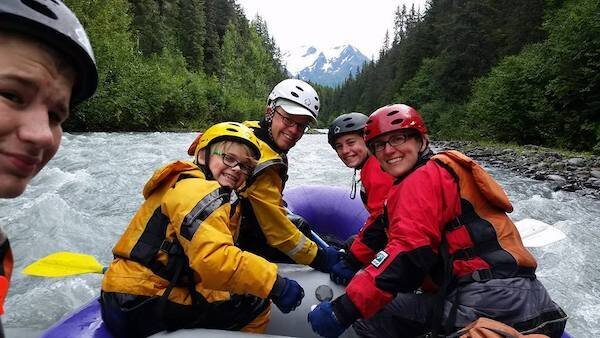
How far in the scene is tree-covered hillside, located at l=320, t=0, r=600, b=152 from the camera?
15.3m

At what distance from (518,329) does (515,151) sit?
15380mm

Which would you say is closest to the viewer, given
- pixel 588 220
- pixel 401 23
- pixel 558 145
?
pixel 588 220

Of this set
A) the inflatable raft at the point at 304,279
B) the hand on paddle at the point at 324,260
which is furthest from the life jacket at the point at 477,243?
the hand on paddle at the point at 324,260

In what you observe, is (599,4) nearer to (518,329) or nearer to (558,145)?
(558,145)

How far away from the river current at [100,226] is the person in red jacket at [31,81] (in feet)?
10.5

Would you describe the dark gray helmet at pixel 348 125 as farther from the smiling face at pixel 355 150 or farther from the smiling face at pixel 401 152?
the smiling face at pixel 401 152

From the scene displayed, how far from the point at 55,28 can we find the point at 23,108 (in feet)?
0.66

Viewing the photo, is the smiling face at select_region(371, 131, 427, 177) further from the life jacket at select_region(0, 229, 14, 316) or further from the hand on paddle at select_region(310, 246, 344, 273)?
the life jacket at select_region(0, 229, 14, 316)

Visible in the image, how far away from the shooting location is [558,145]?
1623 centimetres

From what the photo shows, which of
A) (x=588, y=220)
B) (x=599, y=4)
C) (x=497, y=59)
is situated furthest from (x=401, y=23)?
(x=588, y=220)

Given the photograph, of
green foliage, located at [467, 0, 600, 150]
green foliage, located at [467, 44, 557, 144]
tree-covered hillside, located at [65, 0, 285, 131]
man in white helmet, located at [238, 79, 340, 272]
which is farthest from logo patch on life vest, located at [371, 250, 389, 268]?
green foliage, located at [467, 44, 557, 144]

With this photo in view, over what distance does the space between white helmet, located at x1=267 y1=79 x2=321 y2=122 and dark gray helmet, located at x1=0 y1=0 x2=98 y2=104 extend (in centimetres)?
251

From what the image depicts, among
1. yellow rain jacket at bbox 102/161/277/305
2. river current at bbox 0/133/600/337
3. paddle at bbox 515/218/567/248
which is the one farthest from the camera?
river current at bbox 0/133/600/337

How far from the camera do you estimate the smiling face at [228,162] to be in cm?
260
